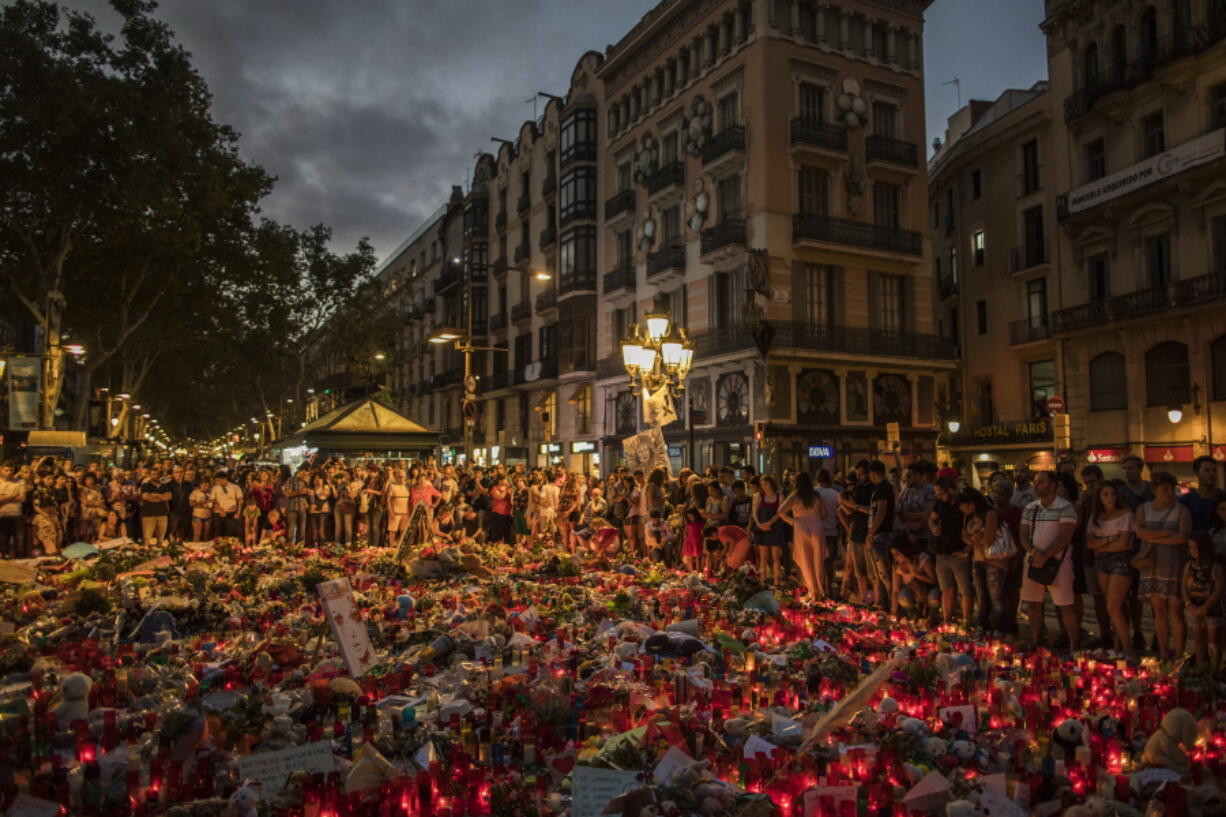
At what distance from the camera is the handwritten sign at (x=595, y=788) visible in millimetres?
4461

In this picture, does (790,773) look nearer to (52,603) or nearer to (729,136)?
(52,603)

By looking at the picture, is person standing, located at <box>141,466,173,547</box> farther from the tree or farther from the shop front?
the shop front

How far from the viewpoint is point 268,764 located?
4766 millimetres

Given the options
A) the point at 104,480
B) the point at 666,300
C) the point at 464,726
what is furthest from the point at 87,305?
the point at 464,726

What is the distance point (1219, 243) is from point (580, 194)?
2521 centimetres

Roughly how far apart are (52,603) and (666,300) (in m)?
26.7

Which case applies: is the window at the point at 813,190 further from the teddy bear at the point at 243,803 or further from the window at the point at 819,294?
the teddy bear at the point at 243,803

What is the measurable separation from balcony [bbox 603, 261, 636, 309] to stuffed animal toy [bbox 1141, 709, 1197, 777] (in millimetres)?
32210

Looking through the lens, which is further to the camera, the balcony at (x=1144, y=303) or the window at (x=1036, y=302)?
the window at (x=1036, y=302)

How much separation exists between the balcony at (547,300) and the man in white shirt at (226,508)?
24109 millimetres

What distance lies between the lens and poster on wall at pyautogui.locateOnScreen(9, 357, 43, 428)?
83.7 ft

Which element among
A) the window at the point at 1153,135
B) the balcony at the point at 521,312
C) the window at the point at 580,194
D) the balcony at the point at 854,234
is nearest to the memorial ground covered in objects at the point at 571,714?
the balcony at the point at 854,234

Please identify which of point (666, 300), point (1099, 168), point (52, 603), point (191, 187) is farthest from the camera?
point (666, 300)

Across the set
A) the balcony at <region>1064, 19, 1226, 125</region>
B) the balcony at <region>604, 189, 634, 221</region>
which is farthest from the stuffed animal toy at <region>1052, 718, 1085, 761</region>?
the balcony at <region>604, 189, 634, 221</region>
